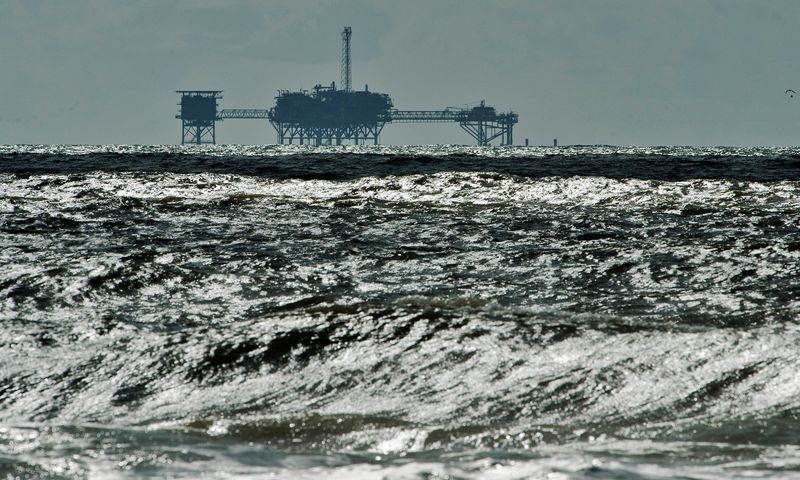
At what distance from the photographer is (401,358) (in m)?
6.31

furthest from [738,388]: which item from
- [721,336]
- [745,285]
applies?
[745,285]

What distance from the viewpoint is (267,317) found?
24.1 feet

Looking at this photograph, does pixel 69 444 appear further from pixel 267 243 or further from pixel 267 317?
pixel 267 243

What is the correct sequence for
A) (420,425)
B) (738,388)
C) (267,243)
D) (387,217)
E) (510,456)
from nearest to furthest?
(510,456) → (420,425) → (738,388) → (267,243) → (387,217)

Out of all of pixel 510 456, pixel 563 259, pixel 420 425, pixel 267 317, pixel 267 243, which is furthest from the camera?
pixel 267 243

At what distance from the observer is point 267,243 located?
13.1 metres

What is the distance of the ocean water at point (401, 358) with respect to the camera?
427 centimetres

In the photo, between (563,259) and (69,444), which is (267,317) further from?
(563,259)

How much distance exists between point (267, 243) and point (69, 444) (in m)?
8.81

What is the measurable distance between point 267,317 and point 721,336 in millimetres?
3004

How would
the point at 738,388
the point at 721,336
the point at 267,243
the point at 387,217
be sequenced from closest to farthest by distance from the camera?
1. the point at 738,388
2. the point at 721,336
3. the point at 267,243
4. the point at 387,217

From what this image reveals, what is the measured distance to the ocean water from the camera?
427 cm

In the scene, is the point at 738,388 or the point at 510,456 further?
the point at 738,388

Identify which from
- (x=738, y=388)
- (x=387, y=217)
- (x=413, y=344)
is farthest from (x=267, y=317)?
(x=387, y=217)
